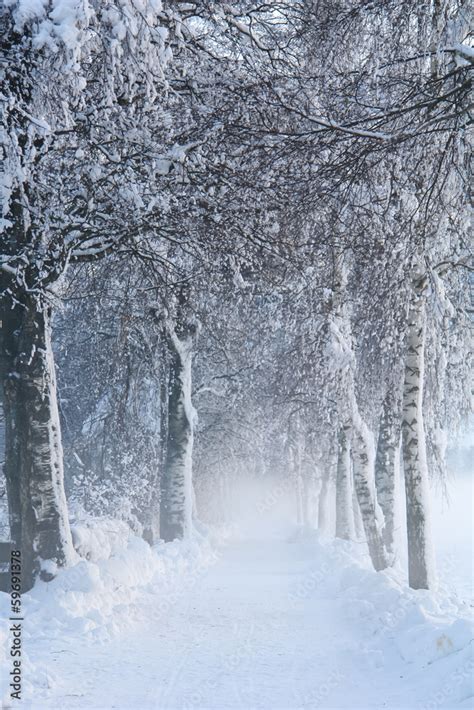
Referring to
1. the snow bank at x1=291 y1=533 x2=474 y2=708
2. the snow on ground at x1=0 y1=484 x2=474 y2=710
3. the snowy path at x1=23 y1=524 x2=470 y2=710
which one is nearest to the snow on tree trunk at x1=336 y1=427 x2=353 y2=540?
the snow bank at x1=291 y1=533 x2=474 y2=708

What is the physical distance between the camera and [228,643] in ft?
24.6

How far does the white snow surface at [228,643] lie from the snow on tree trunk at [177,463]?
16.7ft

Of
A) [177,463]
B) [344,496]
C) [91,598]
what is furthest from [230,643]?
[344,496]

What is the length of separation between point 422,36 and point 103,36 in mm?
2986

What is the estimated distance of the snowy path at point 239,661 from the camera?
18.1 feet

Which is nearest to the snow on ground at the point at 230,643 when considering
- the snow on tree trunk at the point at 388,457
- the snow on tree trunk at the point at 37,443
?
the snow on tree trunk at the point at 37,443

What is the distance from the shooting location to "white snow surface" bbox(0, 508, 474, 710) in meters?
5.52

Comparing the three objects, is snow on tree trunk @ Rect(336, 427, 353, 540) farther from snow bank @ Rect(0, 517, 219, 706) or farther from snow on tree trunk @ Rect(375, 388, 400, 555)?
snow bank @ Rect(0, 517, 219, 706)

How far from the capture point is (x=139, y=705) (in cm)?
537

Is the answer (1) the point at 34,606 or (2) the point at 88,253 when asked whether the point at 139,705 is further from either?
(2) the point at 88,253

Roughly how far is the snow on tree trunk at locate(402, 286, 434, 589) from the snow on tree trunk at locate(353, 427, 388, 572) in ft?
6.93

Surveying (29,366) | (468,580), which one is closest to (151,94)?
(29,366)

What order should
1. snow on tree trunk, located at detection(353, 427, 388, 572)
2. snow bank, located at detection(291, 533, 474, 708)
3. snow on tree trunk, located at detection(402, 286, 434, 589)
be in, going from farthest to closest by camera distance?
snow on tree trunk, located at detection(353, 427, 388, 572) → snow on tree trunk, located at detection(402, 286, 434, 589) → snow bank, located at detection(291, 533, 474, 708)

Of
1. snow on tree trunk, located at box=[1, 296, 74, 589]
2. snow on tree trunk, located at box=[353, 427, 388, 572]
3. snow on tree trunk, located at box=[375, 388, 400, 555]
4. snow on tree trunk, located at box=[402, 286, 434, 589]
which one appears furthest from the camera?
snow on tree trunk, located at box=[375, 388, 400, 555]
